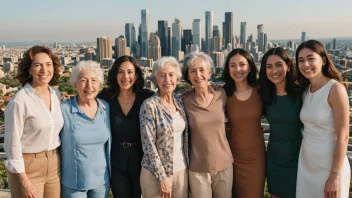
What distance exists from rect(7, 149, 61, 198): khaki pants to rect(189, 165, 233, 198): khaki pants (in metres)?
0.55

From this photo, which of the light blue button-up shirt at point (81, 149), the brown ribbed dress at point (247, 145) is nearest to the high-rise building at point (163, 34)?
the brown ribbed dress at point (247, 145)

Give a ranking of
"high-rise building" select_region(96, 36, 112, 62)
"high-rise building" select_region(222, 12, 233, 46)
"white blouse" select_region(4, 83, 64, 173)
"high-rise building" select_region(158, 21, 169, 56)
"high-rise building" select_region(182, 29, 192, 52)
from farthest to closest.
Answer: "high-rise building" select_region(222, 12, 233, 46), "high-rise building" select_region(182, 29, 192, 52), "high-rise building" select_region(158, 21, 169, 56), "high-rise building" select_region(96, 36, 112, 62), "white blouse" select_region(4, 83, 64, 173)

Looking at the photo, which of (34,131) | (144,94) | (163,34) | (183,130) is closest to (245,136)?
(183,130)

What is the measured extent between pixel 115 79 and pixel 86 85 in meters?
0.17

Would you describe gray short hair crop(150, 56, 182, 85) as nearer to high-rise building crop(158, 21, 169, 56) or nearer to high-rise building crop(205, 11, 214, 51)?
high-rise building crop(158, 21, 169, 56)

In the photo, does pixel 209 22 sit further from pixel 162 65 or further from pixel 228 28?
pixel 162 65

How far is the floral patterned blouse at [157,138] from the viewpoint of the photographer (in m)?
1.38

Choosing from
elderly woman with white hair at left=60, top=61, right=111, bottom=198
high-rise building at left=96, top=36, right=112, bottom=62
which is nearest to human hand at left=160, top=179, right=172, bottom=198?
elderly woman with white hair at left=60, top=61, right=111, bottom=198

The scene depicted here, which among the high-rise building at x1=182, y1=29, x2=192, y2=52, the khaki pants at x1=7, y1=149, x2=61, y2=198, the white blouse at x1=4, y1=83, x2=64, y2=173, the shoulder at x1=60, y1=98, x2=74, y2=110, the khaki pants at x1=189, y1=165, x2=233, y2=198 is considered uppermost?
the high-rise building at x1=182, y1=29, x2=192, y2=52

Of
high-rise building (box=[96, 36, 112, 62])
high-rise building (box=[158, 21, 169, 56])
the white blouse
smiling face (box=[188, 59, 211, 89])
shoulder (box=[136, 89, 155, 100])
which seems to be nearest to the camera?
the white blouse

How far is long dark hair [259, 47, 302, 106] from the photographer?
1526mm

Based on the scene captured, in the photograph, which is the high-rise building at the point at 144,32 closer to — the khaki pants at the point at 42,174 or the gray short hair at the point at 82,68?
the gray short hair at the point at 82,68

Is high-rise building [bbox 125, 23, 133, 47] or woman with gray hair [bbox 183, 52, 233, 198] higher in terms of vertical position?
high-rise building [bbox 125, 23, 133, 47]

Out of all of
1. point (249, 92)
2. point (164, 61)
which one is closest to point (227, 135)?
point (249, 92)
